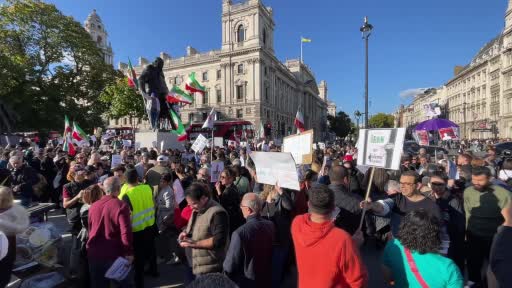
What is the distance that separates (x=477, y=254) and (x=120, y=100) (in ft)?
110

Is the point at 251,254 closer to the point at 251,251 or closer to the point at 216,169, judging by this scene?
the point at 251,251

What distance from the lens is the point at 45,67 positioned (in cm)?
2888

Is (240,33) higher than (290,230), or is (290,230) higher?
(240,33)

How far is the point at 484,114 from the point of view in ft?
209

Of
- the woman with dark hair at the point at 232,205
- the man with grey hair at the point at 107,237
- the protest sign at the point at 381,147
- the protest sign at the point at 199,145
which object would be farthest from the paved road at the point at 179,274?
the protest sign at the point at 199,145

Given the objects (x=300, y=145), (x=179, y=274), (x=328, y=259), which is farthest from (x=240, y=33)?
(x=328, y=259)

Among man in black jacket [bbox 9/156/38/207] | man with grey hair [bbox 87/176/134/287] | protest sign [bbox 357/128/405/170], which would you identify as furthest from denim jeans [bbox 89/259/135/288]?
man in black jacket [bbox 9/156/38/207]

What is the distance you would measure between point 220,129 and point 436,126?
29.3 meters

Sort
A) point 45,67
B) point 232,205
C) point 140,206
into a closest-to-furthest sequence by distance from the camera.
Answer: point 140,206 < point 232,205 < point 45,67

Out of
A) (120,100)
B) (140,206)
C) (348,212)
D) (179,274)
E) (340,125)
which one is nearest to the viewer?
(348,212)

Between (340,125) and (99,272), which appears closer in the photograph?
(99,272)

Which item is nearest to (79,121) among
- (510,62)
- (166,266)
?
(166,266)

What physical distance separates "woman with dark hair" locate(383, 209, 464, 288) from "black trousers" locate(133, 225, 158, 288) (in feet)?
11.7

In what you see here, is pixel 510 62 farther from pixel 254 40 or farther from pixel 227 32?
pixel 227 32
